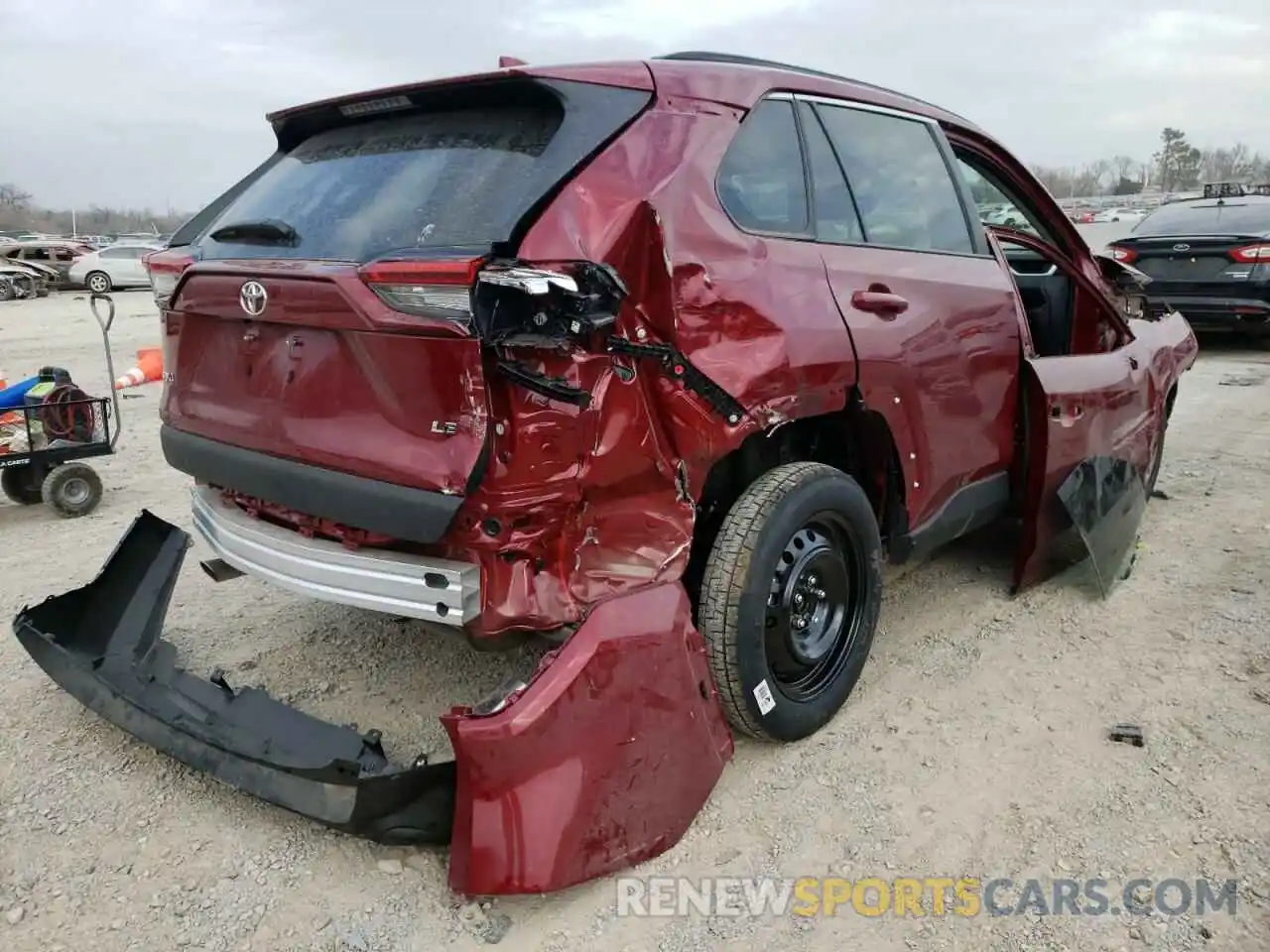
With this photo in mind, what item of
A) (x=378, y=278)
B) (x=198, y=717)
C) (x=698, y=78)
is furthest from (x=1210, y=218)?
(x=198, y=717)

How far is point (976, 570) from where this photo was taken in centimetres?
444

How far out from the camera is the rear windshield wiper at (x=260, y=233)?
8.75 feet

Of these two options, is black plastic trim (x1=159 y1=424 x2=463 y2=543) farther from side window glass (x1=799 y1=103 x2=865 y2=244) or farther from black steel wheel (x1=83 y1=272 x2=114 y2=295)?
black steel wheel (x1=83 y1=272 x2=114 y2=295)

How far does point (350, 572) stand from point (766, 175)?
1.65 m

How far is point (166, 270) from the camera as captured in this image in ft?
9.71

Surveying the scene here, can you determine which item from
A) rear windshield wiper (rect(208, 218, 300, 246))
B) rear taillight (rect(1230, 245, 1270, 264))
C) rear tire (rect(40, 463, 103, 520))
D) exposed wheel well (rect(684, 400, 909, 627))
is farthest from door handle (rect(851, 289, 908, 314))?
rear taillight (rect(1230, 245, 1270, 264))

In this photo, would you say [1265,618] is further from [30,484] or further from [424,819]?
[30,484]

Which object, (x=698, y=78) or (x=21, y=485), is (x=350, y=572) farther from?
(x=21, y=485)

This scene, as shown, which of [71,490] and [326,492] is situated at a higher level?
[326,492]

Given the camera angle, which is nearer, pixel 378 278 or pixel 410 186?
pixel 378 278

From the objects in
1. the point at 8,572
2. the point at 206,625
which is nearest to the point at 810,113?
the point at 206,625

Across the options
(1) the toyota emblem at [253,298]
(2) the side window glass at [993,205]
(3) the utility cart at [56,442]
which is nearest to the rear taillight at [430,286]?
(1) the toyota emblem at [253,298]

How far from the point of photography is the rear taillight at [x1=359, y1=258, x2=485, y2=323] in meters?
2.16

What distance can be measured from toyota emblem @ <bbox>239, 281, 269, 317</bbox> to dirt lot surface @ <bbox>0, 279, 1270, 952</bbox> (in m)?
1.38
